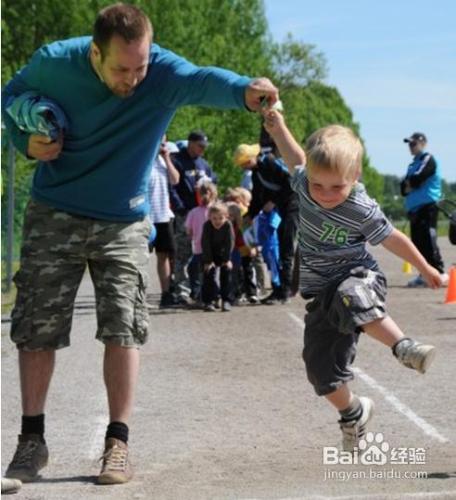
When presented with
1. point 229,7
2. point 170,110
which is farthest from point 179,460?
point 229,7

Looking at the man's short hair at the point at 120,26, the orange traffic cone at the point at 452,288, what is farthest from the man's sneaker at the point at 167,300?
the man's short hair at the point at 120,26

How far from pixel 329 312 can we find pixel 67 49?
1.70 m

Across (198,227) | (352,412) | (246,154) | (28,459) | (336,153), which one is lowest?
(198,227)

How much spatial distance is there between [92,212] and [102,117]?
44cm

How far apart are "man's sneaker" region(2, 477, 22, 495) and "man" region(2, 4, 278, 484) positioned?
0.30 meters

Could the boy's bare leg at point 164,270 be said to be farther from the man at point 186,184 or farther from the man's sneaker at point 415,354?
the man's sneaker at point 415,354

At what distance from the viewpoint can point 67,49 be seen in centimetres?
631

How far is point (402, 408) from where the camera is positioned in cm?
830

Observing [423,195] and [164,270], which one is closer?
[164,270]

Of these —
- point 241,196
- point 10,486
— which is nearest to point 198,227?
point 241,196

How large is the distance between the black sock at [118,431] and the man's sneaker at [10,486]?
55 cm

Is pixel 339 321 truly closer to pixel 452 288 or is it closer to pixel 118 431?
pixel 118 431

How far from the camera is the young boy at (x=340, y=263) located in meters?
6.24

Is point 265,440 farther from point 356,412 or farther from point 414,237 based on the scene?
point 414,237
